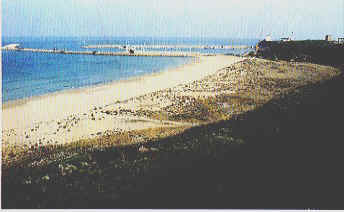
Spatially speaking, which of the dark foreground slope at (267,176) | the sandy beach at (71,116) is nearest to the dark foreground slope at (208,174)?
the dark foreground slope at (267,176)

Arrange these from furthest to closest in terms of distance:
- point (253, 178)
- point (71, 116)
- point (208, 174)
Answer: point (71, 116), point (208, 174), point (253, 178)

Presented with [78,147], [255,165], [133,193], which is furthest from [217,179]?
[78,147]

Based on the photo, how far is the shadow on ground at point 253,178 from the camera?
5375 mm

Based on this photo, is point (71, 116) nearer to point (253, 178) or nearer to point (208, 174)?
point (208, 174)

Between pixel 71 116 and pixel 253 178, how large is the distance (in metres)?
12.0

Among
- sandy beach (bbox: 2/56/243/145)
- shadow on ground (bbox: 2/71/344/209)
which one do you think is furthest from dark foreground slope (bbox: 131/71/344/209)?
sandy beach (bbox: 2/56/243/145)

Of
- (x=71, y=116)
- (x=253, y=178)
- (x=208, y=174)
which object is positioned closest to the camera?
(x=253, y=178)

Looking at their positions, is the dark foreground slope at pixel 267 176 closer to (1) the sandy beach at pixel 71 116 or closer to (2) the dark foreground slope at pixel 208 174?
(2) the dark foreground slope at pixel 208 174

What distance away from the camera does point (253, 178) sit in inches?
233

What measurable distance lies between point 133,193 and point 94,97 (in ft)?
52.2

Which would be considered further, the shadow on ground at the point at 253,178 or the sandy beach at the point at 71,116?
the sandy beach at the point at 71,116

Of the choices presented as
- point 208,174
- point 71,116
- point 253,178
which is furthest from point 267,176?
point 71,116

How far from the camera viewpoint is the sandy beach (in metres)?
12.6

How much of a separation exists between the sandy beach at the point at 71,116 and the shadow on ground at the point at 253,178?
5.96 meters
